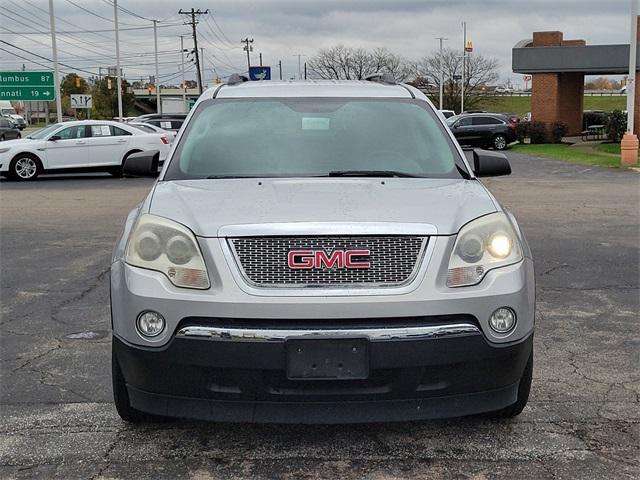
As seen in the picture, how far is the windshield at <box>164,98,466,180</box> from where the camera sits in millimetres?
4383

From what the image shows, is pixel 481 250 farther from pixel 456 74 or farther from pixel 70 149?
pixel 456 74

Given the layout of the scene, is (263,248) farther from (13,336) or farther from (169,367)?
(13,336)

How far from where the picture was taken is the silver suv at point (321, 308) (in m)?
3.21

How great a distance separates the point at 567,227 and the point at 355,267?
844 centimetres

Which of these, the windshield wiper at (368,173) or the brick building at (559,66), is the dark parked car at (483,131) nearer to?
the brick building at (559,66)

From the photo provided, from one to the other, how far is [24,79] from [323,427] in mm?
33154

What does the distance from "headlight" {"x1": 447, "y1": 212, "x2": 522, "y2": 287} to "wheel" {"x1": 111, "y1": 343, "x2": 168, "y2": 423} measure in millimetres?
1629

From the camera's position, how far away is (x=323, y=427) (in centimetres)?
398

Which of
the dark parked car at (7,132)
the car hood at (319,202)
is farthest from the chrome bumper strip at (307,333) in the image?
the dark parked car at (7,132)

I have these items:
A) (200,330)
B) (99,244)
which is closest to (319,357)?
(200,330)

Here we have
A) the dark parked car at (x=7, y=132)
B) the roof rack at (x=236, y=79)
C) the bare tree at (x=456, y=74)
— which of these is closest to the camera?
the roof rack at (x=236, y=79)

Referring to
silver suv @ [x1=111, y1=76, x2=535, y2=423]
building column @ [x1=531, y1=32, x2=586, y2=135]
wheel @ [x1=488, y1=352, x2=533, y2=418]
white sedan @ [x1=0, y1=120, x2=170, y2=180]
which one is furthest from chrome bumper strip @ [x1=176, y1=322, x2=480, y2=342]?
building column @ [x1=531, y1=32, x2=586, y2=135]

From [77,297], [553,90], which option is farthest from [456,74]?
[77,297]

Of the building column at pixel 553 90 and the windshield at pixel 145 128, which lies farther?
the building column at pixel 553 90
